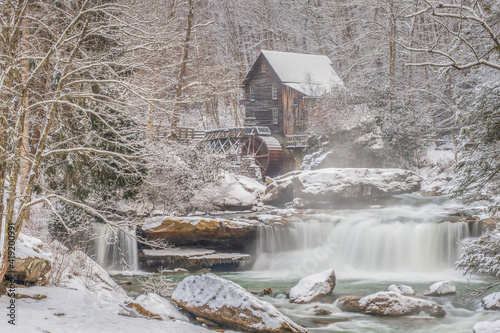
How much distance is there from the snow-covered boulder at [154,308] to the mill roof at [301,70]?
25421 mm

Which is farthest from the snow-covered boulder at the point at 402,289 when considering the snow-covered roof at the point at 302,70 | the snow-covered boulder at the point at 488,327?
the snow-covered roof at the point at 302,70

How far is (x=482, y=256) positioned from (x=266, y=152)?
84.6 ft

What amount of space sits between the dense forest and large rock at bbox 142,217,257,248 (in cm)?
155

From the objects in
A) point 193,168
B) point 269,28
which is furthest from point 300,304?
point 269,28

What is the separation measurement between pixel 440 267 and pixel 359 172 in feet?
23.4

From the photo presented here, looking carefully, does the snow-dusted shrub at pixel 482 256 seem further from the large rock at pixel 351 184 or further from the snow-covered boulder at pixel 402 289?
the large rock at pixel 351 184

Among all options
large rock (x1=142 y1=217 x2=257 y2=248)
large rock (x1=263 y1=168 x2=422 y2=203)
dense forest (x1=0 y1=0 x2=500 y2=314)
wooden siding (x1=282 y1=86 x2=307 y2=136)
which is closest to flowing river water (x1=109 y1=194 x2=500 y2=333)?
large rock (x1=142 y1=217 x2=257 y2=248)

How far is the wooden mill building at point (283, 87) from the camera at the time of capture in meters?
32.6

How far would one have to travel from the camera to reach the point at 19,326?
5082 mm

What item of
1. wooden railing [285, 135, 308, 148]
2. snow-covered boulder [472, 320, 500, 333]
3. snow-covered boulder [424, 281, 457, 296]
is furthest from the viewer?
wooden railing [285, 135, 308, 148]

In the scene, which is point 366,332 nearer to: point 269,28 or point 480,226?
point 480,226

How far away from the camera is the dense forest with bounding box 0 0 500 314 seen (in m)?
6.06

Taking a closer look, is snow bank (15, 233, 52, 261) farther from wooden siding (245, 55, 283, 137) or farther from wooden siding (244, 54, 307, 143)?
wooden siding (245, 55, 283, 137)

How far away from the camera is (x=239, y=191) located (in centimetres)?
2173
